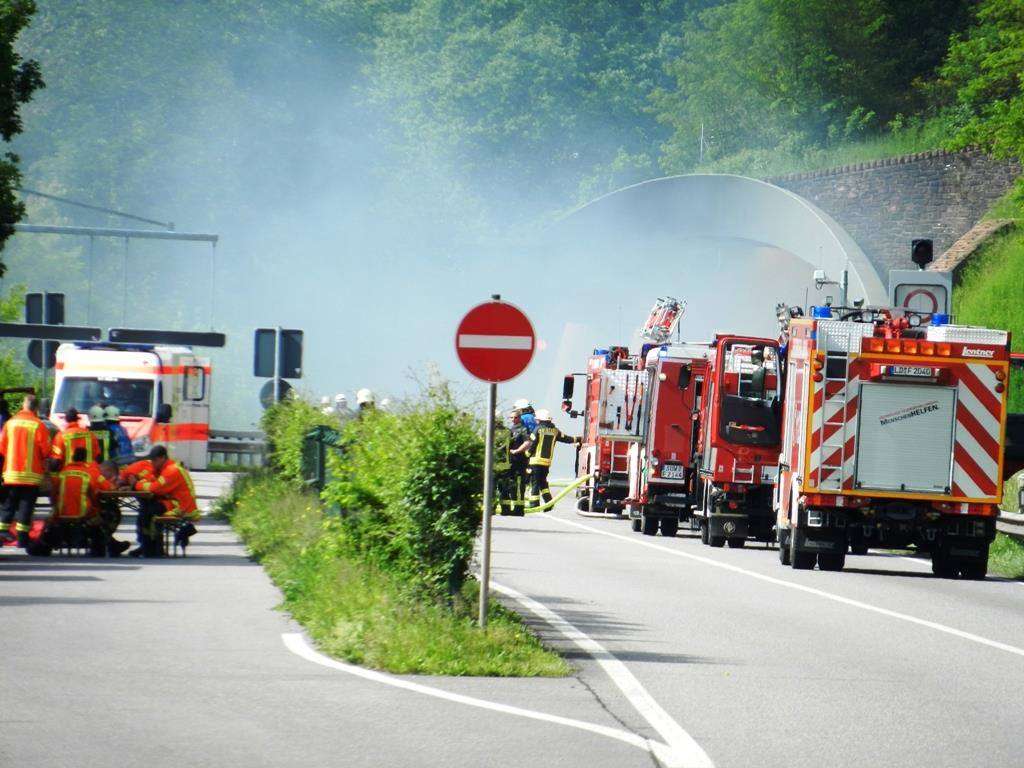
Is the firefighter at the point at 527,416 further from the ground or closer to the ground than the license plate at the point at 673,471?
further from the ground

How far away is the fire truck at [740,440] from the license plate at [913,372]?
4.17 metres

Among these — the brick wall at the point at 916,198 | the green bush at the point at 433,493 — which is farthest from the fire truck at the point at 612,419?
the green bush at the point at 433,493

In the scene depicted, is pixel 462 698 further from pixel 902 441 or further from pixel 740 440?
pixel 740 440

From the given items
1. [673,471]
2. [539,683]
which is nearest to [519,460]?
[673,471]

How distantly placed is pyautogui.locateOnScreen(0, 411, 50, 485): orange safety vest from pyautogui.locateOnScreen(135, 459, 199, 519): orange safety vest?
40.0 inches

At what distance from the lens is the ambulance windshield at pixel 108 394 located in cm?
3625

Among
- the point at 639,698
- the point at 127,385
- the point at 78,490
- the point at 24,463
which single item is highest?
the point at 127,385

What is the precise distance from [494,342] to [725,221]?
126ft

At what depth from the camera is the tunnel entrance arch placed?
4541 cm

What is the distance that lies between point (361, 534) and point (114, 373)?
22563mm

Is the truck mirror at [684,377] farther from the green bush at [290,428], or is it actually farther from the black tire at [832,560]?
the black tire at [832,560]

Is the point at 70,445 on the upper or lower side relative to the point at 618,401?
lower

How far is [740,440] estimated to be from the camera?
27000 mm

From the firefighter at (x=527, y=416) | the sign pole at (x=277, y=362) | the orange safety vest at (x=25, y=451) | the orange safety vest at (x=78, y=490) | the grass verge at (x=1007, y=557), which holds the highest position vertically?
the sign pole at (x=277, y=362)
